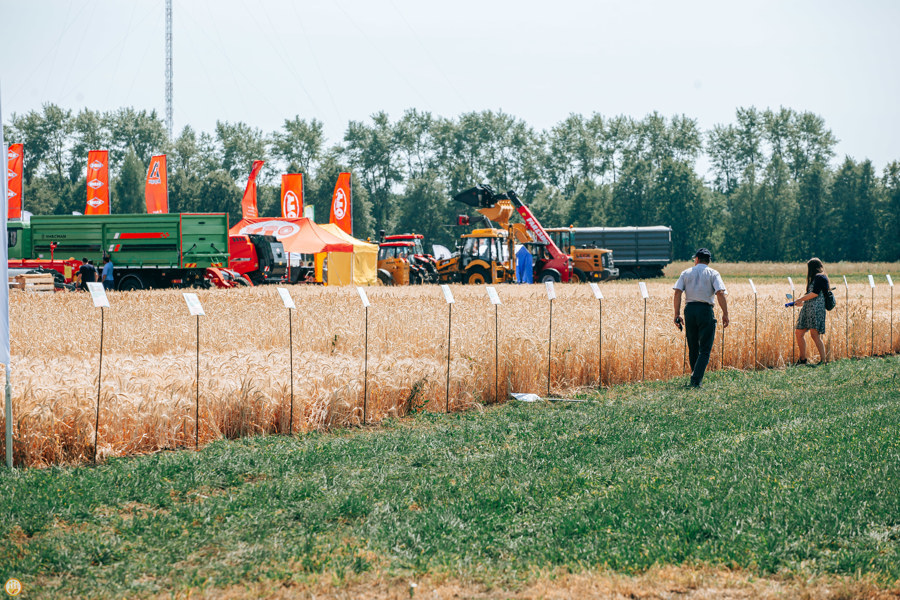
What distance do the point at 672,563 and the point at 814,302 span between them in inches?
403

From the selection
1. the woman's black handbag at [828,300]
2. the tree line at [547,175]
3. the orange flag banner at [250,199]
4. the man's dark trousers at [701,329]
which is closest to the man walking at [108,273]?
the orange flag banner at [250,199]

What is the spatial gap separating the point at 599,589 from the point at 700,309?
7445 mm

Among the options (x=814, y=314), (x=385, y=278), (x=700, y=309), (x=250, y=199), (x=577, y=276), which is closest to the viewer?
(x=700, y=309)

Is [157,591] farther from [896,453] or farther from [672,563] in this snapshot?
[896,453]

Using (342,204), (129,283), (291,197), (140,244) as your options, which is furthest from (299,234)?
(342,204)

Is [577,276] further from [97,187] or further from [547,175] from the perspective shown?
[547,175]

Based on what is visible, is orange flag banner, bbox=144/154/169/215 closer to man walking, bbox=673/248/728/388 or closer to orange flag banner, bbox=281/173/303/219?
orange flag banner, bbox=281/173/303/219

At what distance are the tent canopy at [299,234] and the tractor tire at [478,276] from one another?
5565 millimetres

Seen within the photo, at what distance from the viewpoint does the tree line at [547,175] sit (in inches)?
2975

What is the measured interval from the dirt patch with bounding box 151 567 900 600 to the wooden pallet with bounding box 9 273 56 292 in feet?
77.3

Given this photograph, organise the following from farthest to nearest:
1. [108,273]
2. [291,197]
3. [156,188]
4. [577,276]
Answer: [291,197] → [577,276] → [156,188] → [108,273]

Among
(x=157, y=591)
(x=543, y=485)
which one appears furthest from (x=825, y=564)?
(x=157, y=591)

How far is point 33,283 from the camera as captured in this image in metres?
25.1

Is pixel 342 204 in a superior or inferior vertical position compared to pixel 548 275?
superior
